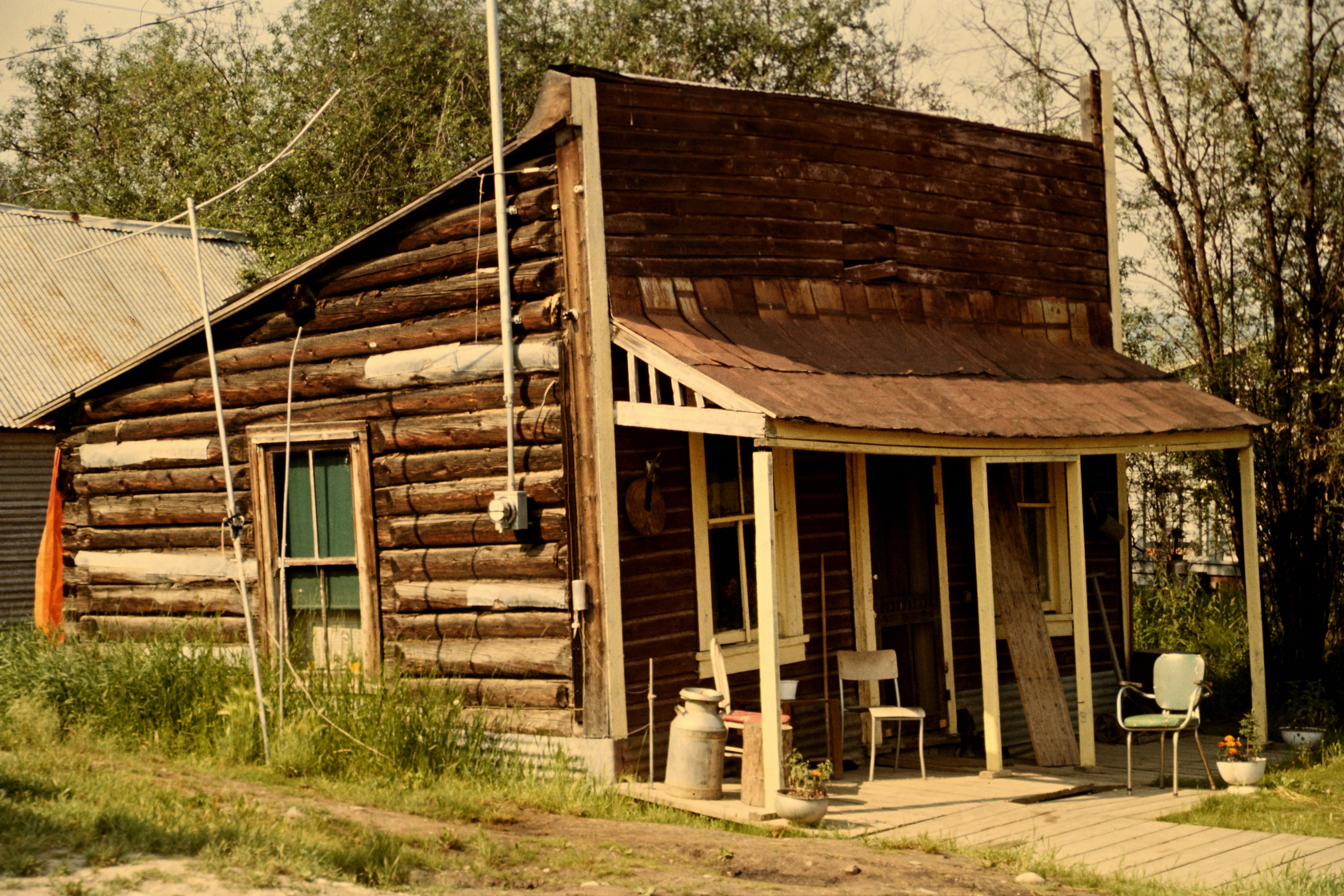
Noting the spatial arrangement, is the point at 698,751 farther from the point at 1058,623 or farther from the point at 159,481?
the point at 159,481

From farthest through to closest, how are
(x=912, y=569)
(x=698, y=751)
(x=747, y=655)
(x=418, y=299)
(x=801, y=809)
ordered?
(x=912, y=569), (x=418, y=299), (x=747, y=655), (x=698, y=751), (x=801, y=809)

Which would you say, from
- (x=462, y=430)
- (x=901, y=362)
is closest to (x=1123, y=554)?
(x=901, y=362)

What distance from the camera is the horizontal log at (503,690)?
30.8ft

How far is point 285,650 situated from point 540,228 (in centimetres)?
368

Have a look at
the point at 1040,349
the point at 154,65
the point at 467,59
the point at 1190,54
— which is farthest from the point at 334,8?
the point at 1040,349

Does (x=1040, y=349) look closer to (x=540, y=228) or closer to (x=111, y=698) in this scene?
(x=540, y=228)

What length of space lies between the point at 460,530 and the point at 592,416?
1486 millimetres

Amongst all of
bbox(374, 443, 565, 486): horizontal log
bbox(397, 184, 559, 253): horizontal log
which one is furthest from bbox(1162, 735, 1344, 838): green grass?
bbox(397, 184, 559, 253): horizontal log

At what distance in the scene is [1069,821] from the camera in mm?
8703

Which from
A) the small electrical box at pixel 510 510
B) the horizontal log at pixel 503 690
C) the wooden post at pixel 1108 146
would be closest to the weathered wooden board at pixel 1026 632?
the wooden post at pixel 1108 146

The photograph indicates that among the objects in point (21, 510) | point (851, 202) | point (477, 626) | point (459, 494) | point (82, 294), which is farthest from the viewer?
point (82, 294)

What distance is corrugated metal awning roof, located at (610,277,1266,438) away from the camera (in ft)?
29.9

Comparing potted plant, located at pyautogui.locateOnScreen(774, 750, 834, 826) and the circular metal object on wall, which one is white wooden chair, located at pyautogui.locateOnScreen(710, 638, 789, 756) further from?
the circular metal object on wall

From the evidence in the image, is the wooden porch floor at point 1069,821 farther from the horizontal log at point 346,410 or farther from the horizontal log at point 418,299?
the horizontal log at point 418,299
